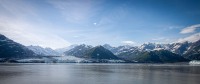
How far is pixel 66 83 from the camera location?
61719 mm

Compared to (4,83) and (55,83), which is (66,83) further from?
(4,83)

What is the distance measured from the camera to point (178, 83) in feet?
212

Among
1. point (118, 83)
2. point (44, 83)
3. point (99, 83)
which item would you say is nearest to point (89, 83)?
point (99, 83)

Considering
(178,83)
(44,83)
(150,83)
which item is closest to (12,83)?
(44,83)

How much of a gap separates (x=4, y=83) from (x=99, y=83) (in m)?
24.9

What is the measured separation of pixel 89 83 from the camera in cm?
6172

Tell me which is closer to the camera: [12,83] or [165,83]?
[12,83]

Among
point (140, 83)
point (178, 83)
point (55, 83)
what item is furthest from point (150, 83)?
point (55, 83)

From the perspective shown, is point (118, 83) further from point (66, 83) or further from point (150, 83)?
point (66, 83)

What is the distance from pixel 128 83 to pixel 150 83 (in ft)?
20.4

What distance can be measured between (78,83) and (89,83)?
299cm

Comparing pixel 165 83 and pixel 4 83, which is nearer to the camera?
pixel 4 83

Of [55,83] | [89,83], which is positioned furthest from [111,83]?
[55,83]

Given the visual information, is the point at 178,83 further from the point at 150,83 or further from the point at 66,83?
the point at 66,83
